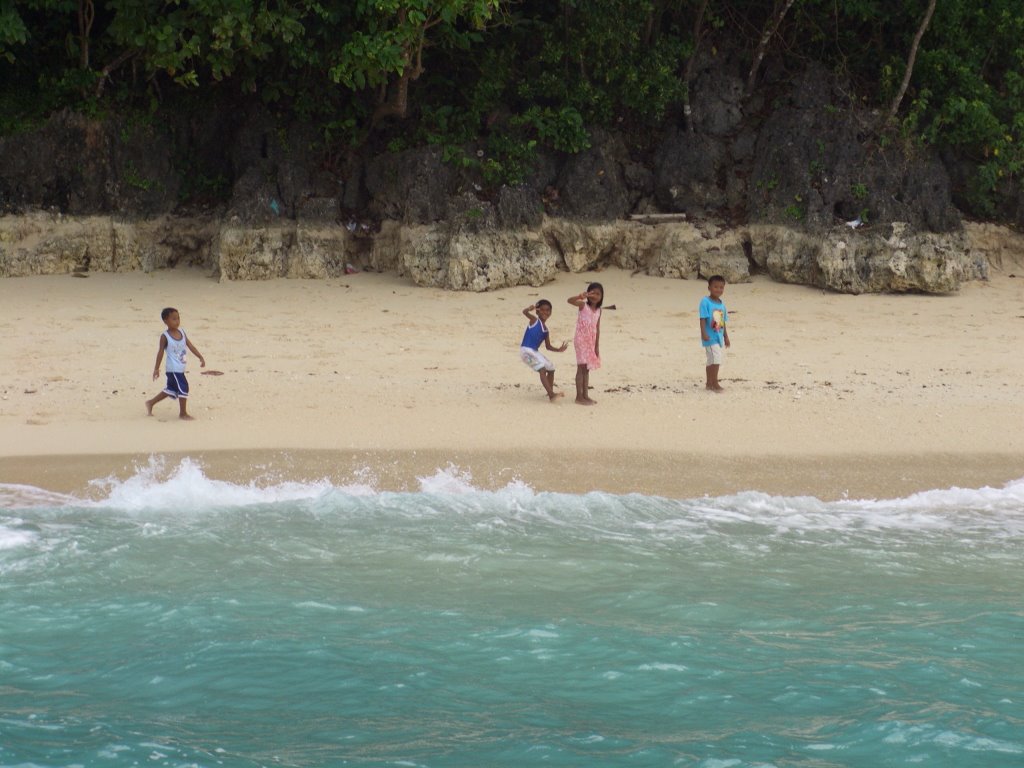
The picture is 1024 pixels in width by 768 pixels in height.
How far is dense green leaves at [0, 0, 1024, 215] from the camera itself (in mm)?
14938

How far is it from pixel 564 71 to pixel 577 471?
8.21 meters

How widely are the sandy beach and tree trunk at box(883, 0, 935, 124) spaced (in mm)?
2751

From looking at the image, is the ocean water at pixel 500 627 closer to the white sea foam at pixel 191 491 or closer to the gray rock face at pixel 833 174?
the white sea foam at pixel 191 491

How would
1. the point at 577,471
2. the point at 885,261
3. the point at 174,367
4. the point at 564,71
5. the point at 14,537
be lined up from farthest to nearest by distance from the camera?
the point at 564,71
the point at 885,261
the point at 174,367
the point at 577,471
the point at 14,537

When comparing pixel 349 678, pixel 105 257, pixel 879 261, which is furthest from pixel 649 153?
pixel 349 678

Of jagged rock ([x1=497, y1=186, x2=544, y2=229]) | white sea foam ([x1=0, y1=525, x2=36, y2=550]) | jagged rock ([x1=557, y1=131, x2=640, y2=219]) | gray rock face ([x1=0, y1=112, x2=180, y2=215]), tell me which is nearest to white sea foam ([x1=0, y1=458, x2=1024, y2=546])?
white sea foam ([x1=0, y1=525, x2=36, y2=550])

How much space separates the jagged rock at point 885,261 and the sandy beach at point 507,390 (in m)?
0.25

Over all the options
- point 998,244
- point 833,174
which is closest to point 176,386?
point 833,174

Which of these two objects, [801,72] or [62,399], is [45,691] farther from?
[801,72]

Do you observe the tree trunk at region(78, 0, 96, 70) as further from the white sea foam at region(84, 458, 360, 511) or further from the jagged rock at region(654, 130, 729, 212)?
the white sea foam at region(84, 458, 360, 511)

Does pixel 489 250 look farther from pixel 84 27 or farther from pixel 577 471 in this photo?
pixel 577 471

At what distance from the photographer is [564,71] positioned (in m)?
15.4

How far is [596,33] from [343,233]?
4.10 metres

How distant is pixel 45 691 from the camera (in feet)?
18.7
